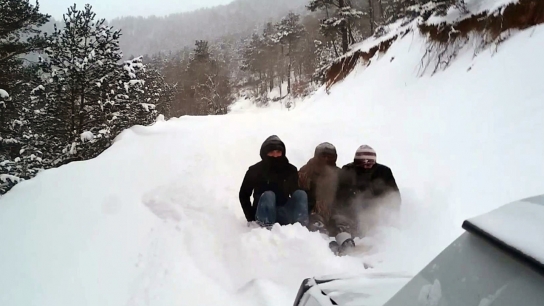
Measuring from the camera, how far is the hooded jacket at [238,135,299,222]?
13.8ft

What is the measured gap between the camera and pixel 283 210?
3.98 m

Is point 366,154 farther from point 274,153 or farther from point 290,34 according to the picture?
point 290,34

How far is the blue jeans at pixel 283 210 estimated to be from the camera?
3.88m

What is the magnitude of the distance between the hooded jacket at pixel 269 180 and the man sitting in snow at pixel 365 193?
572 mm

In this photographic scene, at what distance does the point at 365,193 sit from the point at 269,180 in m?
1.09

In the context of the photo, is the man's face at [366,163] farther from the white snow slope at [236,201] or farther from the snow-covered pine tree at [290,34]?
the snow-covered pine tree at [290,34]

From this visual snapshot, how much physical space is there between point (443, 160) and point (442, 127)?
124 cm

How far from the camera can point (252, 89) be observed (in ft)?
182

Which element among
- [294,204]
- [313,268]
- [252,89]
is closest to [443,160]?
[294,204]

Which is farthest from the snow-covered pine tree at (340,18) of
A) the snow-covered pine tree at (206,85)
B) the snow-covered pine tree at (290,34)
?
the snow-covered pine tree at (290,34)

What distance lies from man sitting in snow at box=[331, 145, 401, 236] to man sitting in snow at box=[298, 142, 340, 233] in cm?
Answer: 9

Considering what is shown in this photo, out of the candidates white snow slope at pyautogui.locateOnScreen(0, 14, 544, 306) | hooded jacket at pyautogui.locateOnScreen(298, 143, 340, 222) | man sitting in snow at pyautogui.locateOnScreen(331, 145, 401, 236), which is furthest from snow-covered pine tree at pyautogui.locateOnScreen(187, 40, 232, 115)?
man sitting in snow at pyautogui.locateOnScreen(331, 145, 401, 236)

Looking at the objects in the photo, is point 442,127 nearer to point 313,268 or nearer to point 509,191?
point 509,191

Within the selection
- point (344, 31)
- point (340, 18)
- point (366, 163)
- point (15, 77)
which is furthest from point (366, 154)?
point (344, 31)
